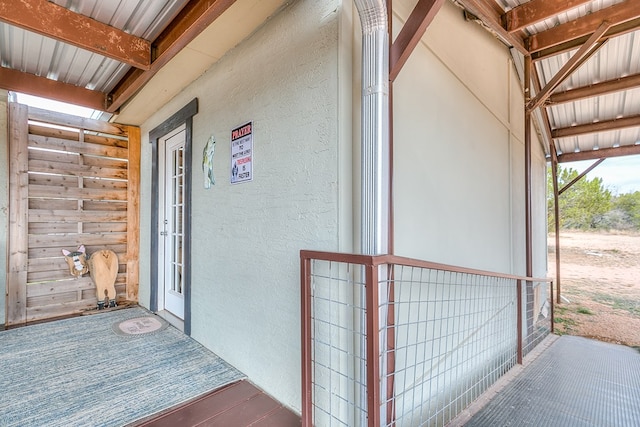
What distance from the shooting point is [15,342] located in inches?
106

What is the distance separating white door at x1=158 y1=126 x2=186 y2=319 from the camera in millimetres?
3346

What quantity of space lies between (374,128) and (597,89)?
4.68 m

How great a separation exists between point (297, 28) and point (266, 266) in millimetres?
1491

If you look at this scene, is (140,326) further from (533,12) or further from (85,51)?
(533,12)

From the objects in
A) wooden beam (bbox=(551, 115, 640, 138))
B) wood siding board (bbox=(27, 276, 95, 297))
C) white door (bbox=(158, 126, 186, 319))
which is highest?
wooden beam (bbox=(551, 115, 640, 138))

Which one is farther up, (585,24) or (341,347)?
(585,24)

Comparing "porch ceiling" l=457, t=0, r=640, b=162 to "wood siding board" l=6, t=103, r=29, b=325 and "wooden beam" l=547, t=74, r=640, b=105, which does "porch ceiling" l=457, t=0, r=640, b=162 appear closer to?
"wooden beam" l=547, t=74, r=640, b=105

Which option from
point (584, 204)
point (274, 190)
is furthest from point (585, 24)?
point (584, 204)

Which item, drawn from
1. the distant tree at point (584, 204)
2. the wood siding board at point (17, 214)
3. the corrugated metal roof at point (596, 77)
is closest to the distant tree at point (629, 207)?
the distant tree at point (584, 204)

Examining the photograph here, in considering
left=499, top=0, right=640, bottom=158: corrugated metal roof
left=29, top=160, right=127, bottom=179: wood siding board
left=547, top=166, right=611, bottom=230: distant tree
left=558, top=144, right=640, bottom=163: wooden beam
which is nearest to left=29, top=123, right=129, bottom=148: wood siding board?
left=29, top=160, right=127, bottom=179: wood siding board

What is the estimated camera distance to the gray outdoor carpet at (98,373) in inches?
67.6

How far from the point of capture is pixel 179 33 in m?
2.00

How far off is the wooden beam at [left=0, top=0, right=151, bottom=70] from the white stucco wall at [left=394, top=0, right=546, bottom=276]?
6.48 ft

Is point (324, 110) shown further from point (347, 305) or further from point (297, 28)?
point (347, 305)
